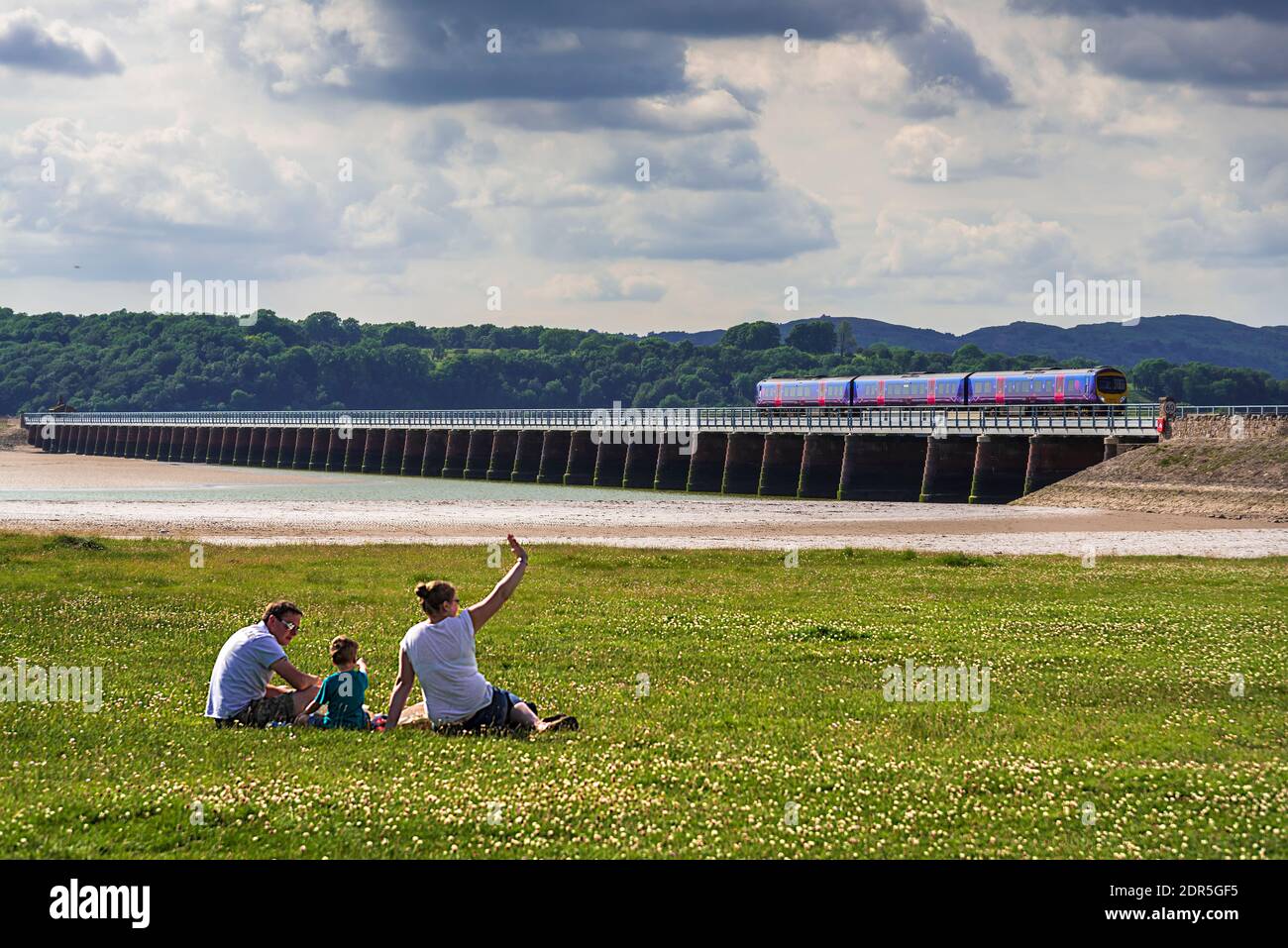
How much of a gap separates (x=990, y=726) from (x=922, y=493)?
59.6 m

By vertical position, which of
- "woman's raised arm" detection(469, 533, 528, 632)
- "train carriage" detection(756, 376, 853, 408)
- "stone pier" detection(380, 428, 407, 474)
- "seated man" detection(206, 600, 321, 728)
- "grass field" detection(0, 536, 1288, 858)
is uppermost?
"train carriage" detection(756, 376, 853, 408)

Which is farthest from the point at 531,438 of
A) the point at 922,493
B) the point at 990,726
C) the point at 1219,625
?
the point at 990,726

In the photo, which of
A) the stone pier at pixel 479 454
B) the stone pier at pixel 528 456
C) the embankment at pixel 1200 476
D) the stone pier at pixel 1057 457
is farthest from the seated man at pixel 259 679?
the stone pier at pixel 479 454

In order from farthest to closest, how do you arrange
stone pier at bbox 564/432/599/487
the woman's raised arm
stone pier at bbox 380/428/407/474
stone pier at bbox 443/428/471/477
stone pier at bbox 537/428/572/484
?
stone pier at bbox 380/428/407/474, stone pier at bbox 443/428/471/477, stone pier at bbox 537/428/572/484, stone pier at bbox 564/432/599/487, the woman's raised arm

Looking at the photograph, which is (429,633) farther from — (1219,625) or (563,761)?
(1219,625)

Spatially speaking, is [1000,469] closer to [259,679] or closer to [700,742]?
[700,742]

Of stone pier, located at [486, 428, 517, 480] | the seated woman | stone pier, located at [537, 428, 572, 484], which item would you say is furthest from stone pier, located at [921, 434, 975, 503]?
the seated woman

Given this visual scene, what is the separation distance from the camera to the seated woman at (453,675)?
43.3ft

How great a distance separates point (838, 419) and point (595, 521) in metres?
27.8

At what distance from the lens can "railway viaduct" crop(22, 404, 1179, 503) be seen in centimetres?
7038

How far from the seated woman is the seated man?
99 cm

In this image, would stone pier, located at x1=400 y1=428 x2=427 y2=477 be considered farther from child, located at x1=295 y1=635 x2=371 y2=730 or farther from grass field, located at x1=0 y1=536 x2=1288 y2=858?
child, located at x1=295 y1=635 x2=371 y2=730

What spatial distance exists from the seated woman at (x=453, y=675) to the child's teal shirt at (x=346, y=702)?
31 centimetres

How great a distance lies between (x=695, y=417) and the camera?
93.3 meters
